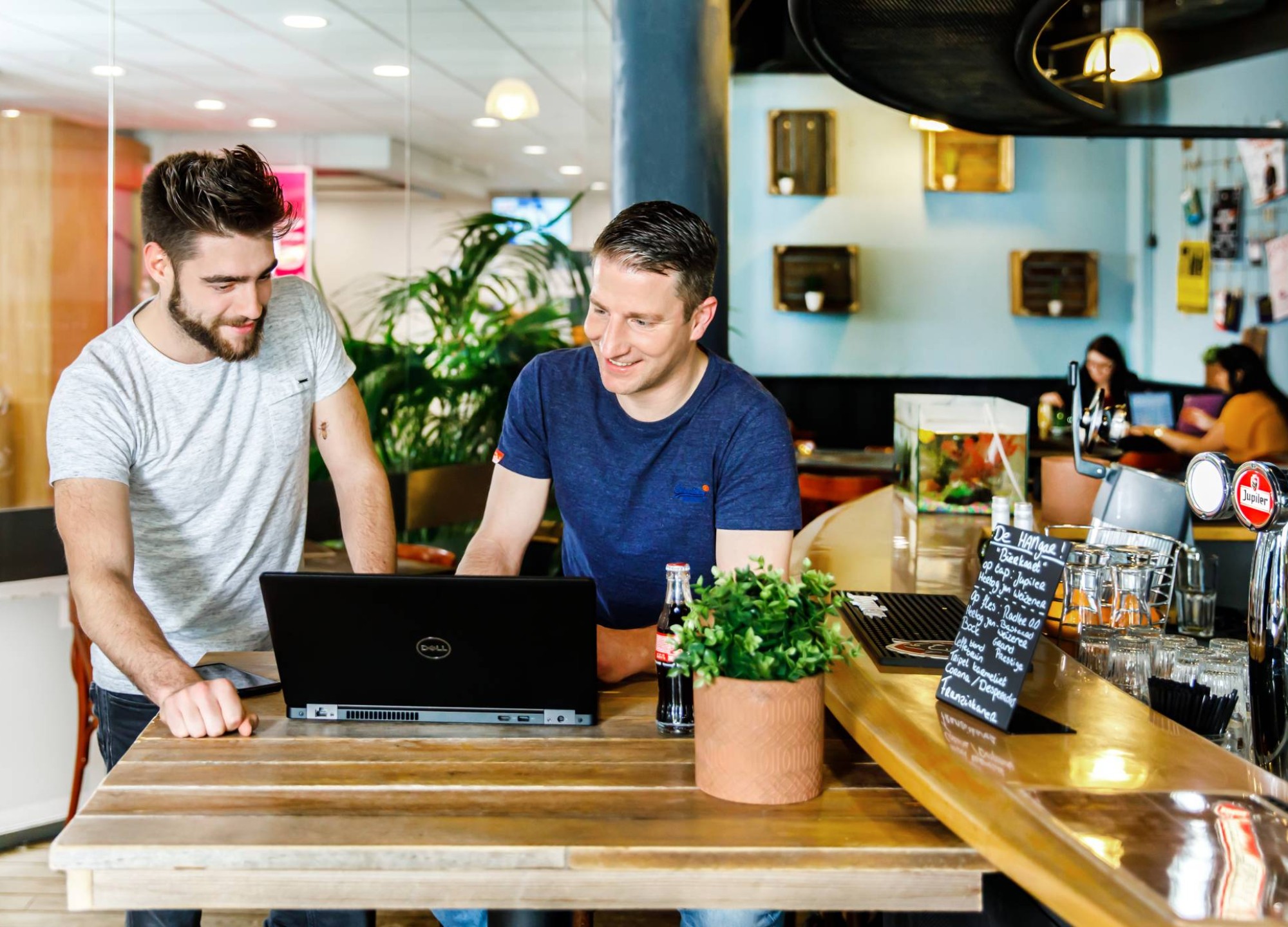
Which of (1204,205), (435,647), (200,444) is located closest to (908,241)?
(1204,205)

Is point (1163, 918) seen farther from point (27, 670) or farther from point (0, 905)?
point (27, 670)

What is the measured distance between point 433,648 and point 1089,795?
863mm

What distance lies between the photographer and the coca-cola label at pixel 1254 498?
163 centimetres

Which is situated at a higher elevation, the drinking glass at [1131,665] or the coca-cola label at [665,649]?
the coca-cola label at [665,649]

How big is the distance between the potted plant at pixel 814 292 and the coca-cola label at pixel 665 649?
6.84m

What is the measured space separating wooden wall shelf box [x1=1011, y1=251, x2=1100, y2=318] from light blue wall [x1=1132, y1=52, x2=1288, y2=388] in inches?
16.2

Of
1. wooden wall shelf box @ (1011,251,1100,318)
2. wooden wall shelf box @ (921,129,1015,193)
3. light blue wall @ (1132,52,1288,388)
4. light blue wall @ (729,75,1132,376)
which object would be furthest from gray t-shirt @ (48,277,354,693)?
wooden wall shelf box @ (1011,251,1100,318)

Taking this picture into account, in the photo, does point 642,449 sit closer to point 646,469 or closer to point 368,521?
point 646,469

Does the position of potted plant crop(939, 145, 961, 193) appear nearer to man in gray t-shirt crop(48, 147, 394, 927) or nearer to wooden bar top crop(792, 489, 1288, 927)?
man in gray t-shirt crop(48, 147, 394, 927)

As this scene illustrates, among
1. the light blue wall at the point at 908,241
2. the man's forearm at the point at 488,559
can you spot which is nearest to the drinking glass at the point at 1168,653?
the man's forearm at the point at 488,559

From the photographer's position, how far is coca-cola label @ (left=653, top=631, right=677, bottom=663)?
67.1 inches

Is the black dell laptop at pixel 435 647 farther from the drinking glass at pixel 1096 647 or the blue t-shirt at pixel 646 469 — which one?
the drinking glass at pixel 1096 647

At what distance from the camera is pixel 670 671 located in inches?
68.6

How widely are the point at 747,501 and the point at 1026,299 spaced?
7039mm
